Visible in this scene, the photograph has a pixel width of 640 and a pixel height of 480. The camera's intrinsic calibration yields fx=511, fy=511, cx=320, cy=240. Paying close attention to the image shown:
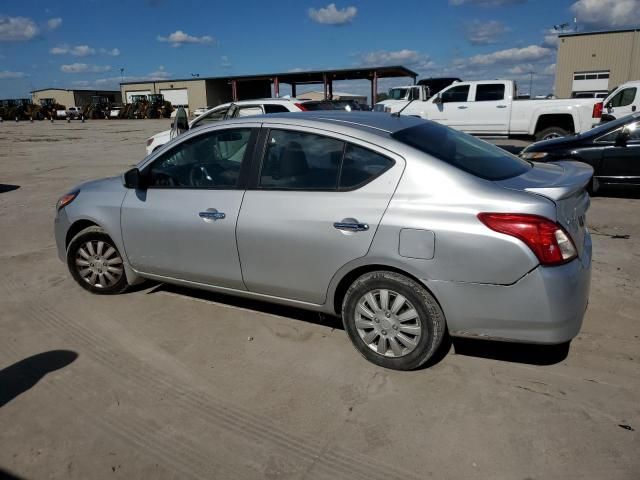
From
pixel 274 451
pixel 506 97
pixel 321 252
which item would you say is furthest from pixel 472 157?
pixel 506 97

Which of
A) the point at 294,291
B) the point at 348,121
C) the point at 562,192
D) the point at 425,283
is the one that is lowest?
the point at 294,291

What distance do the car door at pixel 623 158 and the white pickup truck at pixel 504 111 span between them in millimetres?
5797

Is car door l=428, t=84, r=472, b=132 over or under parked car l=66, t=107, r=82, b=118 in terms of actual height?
under

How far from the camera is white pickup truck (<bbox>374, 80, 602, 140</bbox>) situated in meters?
13.6

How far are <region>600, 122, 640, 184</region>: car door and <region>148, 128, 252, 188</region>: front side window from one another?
684 centimetres

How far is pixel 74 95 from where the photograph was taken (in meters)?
77.4

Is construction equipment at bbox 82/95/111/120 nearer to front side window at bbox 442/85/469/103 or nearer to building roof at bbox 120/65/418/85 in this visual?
A: building roof at bbox 120/65/418/85

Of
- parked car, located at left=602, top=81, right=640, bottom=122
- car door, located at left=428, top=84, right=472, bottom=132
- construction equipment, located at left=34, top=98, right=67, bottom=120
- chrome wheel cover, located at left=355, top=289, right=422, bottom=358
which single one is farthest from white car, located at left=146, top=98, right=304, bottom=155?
construction equipment, located at left=34, top=98, right=67, bottom=120

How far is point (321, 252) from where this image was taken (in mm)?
3346

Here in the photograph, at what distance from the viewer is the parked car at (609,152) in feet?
26.7

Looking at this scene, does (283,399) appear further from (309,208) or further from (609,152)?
(609,152)

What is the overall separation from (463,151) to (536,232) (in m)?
0.96

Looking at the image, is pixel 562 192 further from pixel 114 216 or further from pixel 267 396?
pixel 114 216

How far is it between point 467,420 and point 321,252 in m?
1.33
